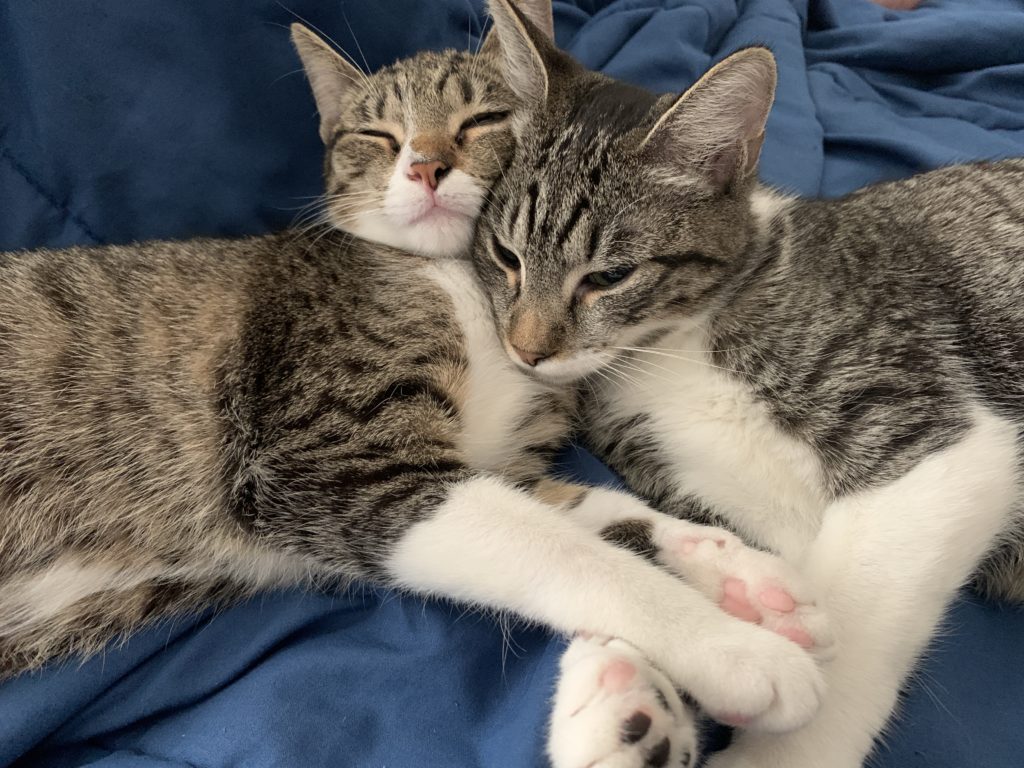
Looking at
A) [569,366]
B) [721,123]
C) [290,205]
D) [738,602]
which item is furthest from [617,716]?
[290,205]

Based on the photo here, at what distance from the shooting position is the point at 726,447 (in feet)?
4.30

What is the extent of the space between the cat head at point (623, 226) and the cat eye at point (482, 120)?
0.19 m

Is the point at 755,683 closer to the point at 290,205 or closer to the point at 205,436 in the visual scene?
the point at 205,436

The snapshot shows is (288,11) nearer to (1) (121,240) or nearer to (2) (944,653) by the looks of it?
(1) (121,240)

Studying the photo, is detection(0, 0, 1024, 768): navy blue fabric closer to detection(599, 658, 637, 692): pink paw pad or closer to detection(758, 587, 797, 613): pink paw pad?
detection(599, 658, 637, 692): pink paw pad

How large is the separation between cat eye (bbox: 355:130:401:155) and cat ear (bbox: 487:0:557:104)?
297 millimetres

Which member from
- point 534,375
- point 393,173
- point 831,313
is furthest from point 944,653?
point 393,173

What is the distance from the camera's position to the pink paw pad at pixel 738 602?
1.08 meters

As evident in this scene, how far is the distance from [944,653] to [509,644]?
0.74m

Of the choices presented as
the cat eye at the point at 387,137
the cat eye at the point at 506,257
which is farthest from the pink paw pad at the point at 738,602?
the cat eye at the point at 387,137

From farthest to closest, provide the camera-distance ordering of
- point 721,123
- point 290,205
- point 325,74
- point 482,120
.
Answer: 1. point 290,205
2. point 325,74
3. point 482,120
4. point 721,123

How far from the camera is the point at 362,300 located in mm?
1401

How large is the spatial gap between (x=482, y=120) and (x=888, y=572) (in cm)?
123

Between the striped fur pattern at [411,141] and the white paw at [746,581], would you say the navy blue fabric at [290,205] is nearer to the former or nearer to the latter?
the striped fur pattern at [411,141]
